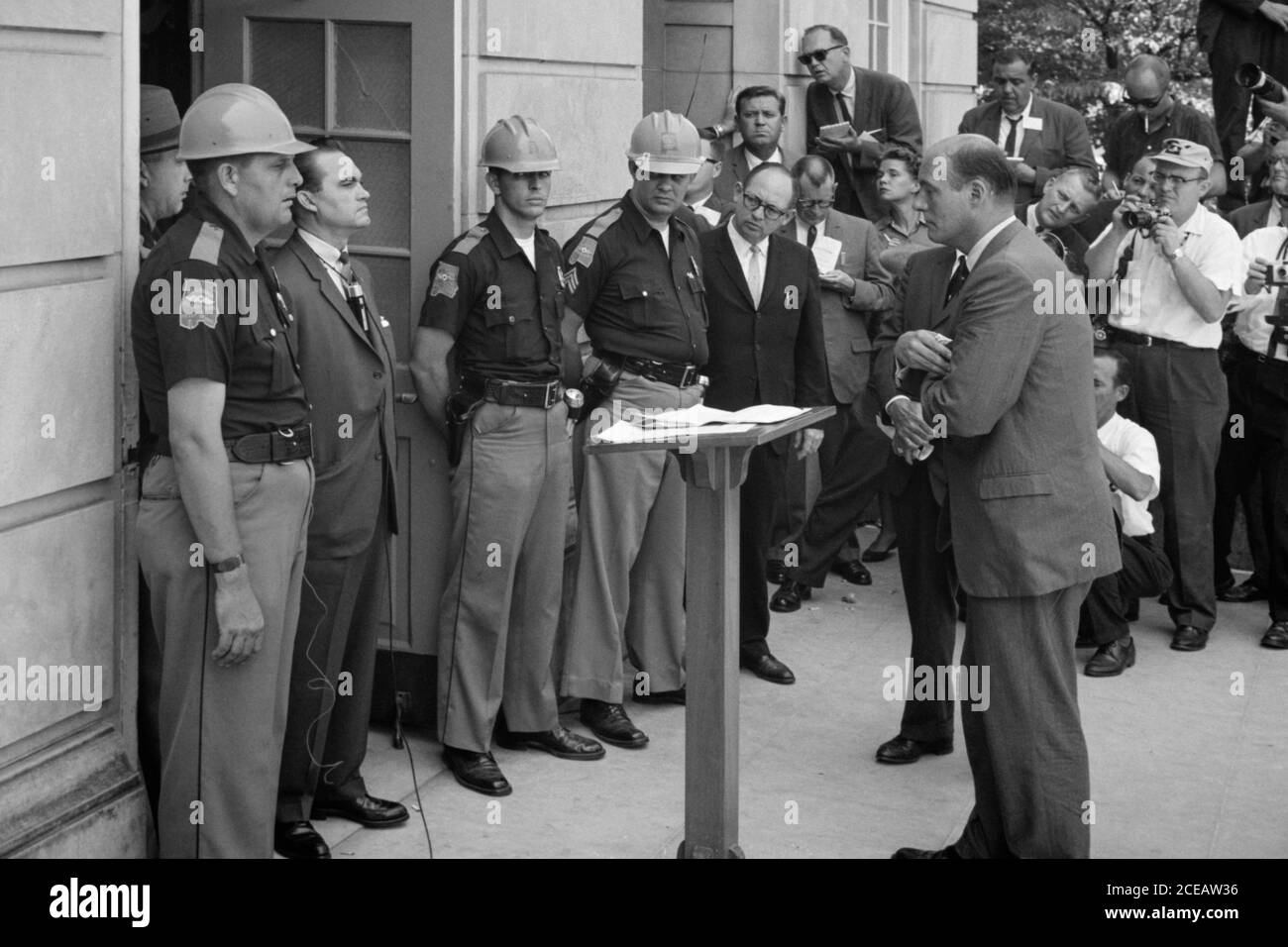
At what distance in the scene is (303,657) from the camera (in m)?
5.68

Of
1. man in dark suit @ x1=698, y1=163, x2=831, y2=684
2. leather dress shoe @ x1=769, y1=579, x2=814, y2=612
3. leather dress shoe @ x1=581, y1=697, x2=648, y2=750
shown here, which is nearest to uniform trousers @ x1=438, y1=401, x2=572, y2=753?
leather dress shoe @ x1=581, y1=697, x2=648, y2=750

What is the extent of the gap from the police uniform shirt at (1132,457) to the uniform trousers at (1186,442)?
28 centimetres

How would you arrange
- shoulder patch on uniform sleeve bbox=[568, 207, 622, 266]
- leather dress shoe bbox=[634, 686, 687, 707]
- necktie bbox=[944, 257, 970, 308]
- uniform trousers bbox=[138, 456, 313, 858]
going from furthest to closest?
leather dress shoe bbox=[634, 686, 687, 707] < shoulder patch on uniform sleeve bbox=[568, 207, 622, 266] < necktie bbox=[944, 257, 970, 308] < uniform trousers bbox=[138, 456, 313, 858]

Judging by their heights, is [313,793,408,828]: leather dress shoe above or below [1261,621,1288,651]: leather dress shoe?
below

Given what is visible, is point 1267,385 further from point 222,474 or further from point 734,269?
point 222,474

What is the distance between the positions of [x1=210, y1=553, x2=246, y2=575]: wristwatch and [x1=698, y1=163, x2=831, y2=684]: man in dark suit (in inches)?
113

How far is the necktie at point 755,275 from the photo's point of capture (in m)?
7.36

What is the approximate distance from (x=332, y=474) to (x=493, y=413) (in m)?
0.77

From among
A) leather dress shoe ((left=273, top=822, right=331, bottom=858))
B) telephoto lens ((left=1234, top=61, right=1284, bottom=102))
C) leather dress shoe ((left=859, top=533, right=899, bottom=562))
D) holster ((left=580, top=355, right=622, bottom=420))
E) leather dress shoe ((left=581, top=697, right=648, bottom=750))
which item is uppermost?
telephoto lens ((left=1234, top=61, right=1284, bottom=102))

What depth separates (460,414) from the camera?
20.5ft

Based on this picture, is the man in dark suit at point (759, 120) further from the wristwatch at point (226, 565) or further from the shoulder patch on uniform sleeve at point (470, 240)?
the wristwatch at point (226, 565)

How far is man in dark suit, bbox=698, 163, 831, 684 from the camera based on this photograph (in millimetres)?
7316

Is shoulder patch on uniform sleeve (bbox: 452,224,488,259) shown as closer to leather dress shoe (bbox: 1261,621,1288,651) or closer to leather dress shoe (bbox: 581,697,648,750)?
leather dress shoe (bbox: 581,697,648,750)

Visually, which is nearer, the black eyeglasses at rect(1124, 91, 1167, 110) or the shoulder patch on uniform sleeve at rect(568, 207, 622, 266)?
the shoulder patch on uniform sleeve at rect(568, 207, 622, 266)
